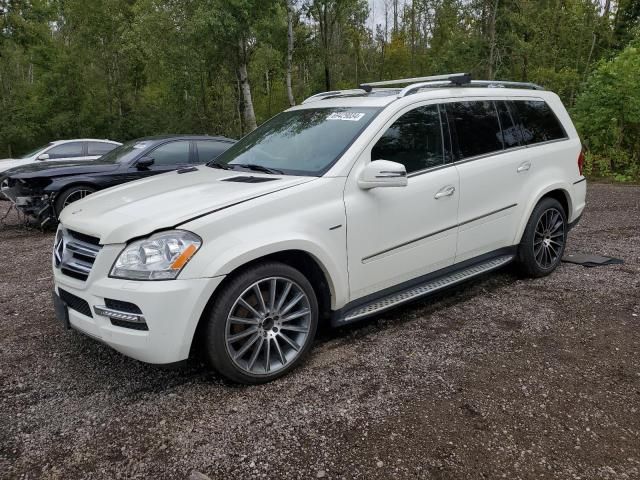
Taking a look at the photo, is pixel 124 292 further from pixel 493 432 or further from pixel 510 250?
pixel 510 250

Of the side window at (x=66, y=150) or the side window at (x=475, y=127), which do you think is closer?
the side window at (x=475, y=127)

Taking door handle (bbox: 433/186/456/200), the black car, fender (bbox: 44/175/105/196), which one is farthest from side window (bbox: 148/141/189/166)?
door handle (bbox: 433/186/456/200)

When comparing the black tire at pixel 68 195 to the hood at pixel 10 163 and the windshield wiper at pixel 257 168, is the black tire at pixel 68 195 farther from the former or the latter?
the hood at pixel 10 163

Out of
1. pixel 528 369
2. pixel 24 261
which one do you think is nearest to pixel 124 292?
pixel 528 369

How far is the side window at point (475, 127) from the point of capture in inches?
168

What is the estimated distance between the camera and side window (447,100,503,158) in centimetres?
426

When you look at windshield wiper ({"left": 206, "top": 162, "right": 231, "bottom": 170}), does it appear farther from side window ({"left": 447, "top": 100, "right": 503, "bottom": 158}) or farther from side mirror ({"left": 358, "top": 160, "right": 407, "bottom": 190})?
side window ({"left": 447, "top": 100, "right": 503, "bottom": 158})

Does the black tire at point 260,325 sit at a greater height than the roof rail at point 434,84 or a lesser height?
lesser

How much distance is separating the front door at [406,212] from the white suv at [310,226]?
A: 12 millimetres

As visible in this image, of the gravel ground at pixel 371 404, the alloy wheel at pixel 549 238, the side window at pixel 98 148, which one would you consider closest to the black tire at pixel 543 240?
the alloy wheel at pixel 549 238

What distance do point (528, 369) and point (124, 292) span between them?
8.36ft

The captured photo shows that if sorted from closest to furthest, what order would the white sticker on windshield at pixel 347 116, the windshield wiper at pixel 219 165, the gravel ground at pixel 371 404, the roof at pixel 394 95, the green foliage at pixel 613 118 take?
the gravel ground at pixel 371 404
the white sticker on windshield at pixel 347 116
the roof at pixel 394 95
the windshield wiper at pixel 219 165
the green foliage at pixel 613 118

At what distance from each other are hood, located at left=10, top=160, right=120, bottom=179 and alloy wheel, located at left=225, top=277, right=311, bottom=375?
6163 millimetres

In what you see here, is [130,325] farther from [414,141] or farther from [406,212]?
[414,141]
